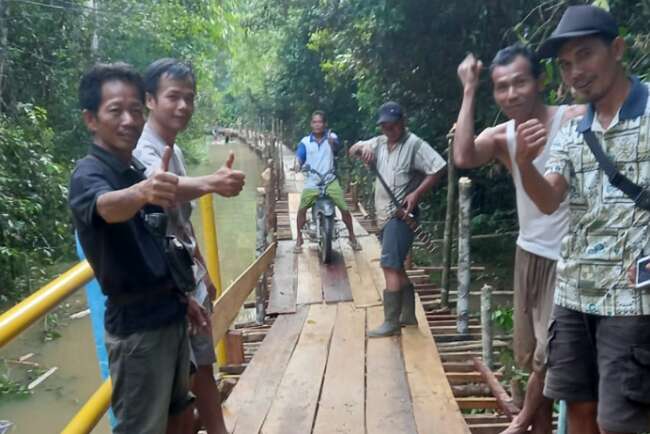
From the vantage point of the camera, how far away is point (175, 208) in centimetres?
262

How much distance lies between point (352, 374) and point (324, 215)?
3527 millimetres

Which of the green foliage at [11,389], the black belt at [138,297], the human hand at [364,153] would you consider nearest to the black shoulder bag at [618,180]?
→ the black belt at [138,297]

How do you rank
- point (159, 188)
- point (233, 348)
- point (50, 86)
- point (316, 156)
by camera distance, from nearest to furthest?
point (159, 188) → point (233, 348) → point (316, 156) → point (50, 86)

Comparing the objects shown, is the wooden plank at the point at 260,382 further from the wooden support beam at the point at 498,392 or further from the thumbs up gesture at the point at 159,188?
the thumbs up gesture at the point at 159,188

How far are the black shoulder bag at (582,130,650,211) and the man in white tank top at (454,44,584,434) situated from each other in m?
0.54

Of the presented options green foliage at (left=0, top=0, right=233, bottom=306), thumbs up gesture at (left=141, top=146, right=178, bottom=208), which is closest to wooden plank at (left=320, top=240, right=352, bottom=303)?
green foliage at (left=0, top=0, right=233, bottom=306)

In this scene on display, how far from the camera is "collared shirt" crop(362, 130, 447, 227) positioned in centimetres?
482

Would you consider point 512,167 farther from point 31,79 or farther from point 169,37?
point 169,37

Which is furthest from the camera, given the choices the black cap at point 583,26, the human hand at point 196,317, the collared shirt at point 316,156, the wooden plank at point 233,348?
the collared shirt at point 316,156

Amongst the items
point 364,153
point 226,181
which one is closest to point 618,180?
point 226,181

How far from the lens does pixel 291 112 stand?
27.6 meters

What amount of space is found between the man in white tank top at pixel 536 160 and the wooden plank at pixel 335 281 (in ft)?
11.1

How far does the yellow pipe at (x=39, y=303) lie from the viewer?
5.80 ft

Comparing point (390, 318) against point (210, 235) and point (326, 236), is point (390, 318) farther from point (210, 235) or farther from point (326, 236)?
point (326, 236)
